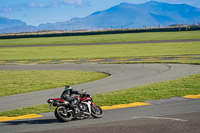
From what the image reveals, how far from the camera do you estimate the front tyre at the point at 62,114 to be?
12.2 meters

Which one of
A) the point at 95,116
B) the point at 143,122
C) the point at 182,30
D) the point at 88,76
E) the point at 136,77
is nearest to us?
the point at 143,122

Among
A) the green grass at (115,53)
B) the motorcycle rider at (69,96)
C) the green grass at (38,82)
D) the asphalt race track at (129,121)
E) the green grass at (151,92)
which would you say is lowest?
the green grass at (115,53)

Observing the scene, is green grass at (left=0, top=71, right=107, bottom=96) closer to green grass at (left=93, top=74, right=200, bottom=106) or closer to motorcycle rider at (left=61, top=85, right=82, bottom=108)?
green grass at (left=93, top=74, right=200, bottom=106)

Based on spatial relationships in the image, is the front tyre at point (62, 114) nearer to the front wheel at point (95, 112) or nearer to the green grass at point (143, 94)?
the front wheel at point (95, 112)

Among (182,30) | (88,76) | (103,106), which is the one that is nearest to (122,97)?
(103,106)

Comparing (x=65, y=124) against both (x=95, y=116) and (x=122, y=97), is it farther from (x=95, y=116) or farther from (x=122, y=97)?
(x=122, y=97)

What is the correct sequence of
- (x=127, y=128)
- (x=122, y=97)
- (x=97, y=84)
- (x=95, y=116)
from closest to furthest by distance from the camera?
(x=127, y=128)
(x=95, y=116)
(x=122, y=97)
(x=97, y=84)

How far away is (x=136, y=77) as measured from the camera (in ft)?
82.9

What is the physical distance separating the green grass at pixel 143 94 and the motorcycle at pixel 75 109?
2.59 metres

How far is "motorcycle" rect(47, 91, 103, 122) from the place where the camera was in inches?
483

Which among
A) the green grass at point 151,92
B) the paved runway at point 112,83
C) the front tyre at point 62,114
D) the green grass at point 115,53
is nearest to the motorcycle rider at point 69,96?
the front tyre at point 62,114

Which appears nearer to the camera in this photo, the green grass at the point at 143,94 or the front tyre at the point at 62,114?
the front tyre at the point at 62,114

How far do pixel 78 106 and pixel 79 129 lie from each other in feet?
4.41

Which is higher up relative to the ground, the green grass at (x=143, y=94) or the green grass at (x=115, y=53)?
the green grass at (x=143, y=94)
